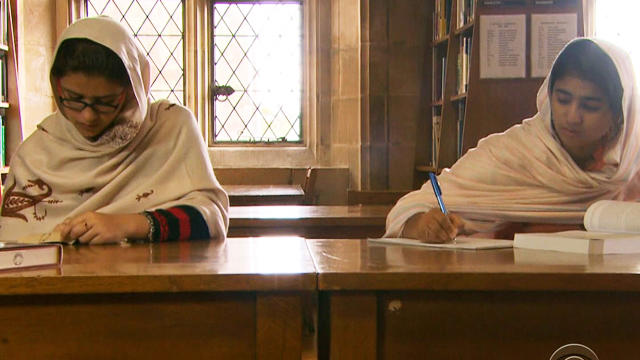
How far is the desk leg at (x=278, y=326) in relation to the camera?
1.45 metres

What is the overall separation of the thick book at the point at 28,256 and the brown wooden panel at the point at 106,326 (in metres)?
0.09

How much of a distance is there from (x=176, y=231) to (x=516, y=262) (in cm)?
96

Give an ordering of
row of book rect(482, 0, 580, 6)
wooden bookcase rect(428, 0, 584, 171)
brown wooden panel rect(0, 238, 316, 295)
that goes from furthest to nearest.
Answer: wooden bookcase rect(428, 0, 584, 171) → row of book rect(482, 0, 580, 6) → brown wooden panel rect(0, 238, 316, 295)

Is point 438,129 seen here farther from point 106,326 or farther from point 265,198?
point 106,326

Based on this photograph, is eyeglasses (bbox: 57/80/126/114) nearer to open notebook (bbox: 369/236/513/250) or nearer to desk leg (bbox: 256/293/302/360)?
open notebook (bbox: 369/236/513/250)

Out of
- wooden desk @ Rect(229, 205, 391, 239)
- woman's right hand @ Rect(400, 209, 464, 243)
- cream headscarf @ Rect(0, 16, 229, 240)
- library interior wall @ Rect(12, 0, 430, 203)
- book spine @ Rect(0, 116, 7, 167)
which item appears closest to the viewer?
woman's right hand @ Rect(400, 209, 464, 243)

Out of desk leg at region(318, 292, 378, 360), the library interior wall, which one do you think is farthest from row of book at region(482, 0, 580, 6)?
desk leg at region(318, 292, 378, 360)

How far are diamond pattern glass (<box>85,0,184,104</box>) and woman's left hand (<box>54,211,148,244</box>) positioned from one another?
643 cm

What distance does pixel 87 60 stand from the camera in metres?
2.27

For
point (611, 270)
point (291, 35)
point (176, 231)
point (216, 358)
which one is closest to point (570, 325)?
point (611, 270)

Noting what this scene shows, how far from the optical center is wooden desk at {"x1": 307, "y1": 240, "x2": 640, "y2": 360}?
146 centimetres

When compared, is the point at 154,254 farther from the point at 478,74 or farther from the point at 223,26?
the point at 223,26

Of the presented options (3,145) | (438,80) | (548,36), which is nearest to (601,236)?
(548,36)

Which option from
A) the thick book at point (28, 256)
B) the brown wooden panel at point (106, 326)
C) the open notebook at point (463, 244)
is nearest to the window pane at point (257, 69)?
the open notebook at point (463, 244)
